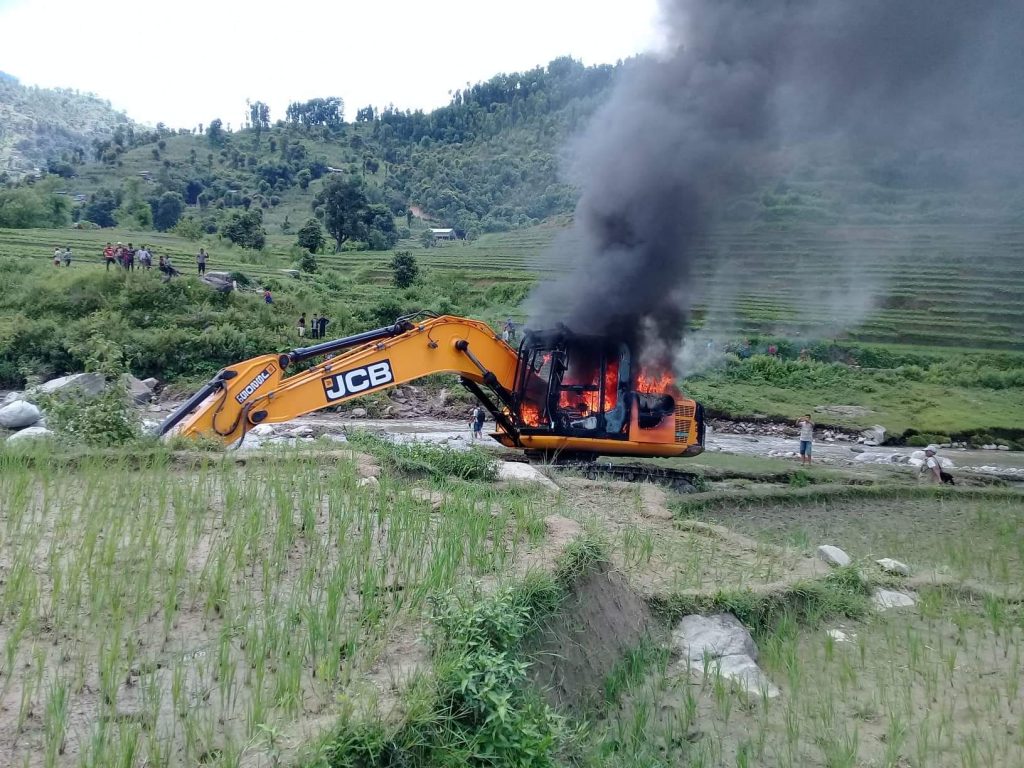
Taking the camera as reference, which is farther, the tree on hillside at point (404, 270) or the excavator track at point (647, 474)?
the tree on hillside at point (404, 270)

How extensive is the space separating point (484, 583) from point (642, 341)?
359 inches

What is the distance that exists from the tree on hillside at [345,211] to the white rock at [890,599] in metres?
53.4

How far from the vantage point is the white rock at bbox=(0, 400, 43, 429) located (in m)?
Result: 15.6

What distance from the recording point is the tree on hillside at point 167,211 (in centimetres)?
6769

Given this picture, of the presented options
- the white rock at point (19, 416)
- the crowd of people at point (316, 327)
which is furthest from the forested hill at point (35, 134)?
the white rock at point (19, 416)

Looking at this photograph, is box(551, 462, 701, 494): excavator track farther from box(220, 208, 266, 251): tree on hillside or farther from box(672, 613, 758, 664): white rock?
box(220, 208, 266, 251): tree on hillside

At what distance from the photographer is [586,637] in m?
5.27

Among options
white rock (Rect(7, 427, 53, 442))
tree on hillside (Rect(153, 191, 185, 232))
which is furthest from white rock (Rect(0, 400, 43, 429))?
tree on hillside (Rect(153, 191, 185, 232))

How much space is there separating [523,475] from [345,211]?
50026 millimetres

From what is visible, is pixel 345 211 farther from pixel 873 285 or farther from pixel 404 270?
pixel 873 285

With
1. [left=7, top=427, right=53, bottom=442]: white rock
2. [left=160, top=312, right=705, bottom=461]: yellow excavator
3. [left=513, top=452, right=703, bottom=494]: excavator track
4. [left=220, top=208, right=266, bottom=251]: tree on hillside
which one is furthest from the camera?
[left=220, top=208, right=266, bottom=251]: tree on hillside

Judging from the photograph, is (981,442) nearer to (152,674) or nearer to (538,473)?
(538,473)

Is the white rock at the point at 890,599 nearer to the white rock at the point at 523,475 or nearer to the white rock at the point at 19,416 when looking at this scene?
the white rock at the point at 523,475

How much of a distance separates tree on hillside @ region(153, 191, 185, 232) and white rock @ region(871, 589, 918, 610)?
69.3 metres
